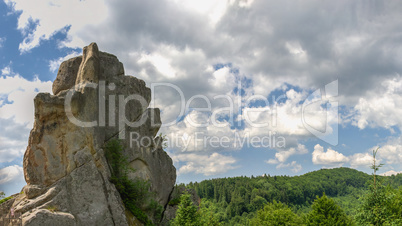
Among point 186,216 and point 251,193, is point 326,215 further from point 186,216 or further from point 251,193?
point 251,193

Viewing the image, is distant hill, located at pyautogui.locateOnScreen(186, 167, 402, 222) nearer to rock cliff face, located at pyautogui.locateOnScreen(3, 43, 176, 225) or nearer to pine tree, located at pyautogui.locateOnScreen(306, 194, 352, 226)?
pine tree, located at pyautogui.locateOnScreen(306, 194, 352, 226)

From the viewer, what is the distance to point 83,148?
89.8 feet

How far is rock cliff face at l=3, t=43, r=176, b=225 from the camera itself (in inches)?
990

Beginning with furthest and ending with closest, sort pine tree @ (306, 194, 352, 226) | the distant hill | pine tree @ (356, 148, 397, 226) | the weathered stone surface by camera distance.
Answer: the distant hill
pine tree @ (306, 194, 352, 226)
the weathered stone surface
pine tree @ (356, 148, 397, 226)

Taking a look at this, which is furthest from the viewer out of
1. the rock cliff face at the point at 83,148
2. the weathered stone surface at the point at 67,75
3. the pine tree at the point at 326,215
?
the pine tree at the point at 326,215

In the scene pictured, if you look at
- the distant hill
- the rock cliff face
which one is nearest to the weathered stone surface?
the rock cliff face

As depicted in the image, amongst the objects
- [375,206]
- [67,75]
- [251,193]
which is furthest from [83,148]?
[251,193]

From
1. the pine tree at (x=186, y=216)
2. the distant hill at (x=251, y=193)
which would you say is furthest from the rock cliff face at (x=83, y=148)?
the distant hill at (x=251, y=193)

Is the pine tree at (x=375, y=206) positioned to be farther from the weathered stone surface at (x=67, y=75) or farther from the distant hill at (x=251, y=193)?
the distant hill at (x=251, y=193)

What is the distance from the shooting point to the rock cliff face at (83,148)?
990 inches

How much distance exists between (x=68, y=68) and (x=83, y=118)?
329 inches

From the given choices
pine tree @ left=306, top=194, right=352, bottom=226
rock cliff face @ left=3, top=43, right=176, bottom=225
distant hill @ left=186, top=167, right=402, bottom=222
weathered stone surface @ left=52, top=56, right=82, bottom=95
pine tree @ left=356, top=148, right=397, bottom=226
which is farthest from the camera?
distant hill @ left=186, top=167, right=402, bottom=222

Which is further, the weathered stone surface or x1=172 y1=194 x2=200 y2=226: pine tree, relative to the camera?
the weathered stone surface

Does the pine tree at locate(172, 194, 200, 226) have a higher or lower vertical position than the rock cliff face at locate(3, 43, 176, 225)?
lower
